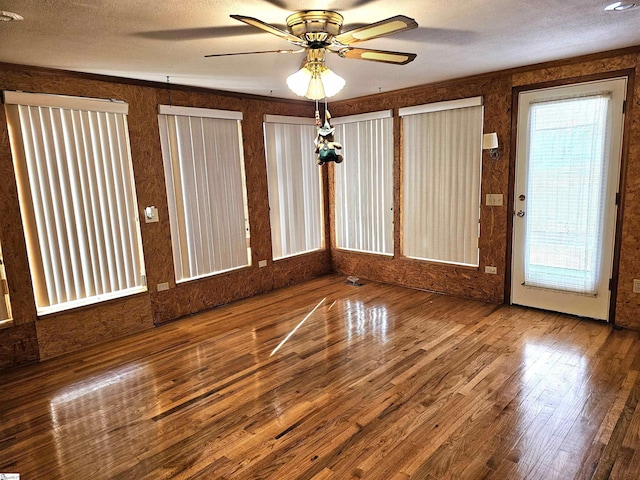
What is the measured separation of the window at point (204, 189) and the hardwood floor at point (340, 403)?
85 centimetres

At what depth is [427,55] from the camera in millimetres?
3348

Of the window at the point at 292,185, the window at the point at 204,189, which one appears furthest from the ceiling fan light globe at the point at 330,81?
the window at the point at 292,185

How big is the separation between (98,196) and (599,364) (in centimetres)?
435

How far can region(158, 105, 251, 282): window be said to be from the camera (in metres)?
4.25

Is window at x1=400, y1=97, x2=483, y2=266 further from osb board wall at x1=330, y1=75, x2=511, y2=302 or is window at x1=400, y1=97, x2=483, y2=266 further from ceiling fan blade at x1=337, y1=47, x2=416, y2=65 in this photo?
ceiling fan blade at x1=337, y1=47, x2=416, y2=65

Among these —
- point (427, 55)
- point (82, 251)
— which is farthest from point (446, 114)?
point (82, 251)

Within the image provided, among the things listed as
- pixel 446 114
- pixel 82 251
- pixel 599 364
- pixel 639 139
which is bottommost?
pixel 599 364

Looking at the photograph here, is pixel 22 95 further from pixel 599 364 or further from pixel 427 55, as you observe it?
pixel 599 364

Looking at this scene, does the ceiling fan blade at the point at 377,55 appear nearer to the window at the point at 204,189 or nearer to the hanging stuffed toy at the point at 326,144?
the hanging stuffed toy at the point at 326,144

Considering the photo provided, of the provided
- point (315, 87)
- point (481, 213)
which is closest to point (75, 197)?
point (315, 87)

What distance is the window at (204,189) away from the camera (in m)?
4.25

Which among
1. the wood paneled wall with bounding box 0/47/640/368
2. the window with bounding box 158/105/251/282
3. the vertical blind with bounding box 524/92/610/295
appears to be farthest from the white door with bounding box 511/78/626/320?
the window with bounding box 158/105/251/282

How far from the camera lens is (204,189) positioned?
451 centimetres

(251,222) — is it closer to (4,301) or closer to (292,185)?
(292,185)
